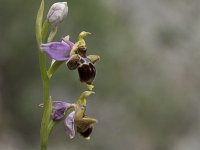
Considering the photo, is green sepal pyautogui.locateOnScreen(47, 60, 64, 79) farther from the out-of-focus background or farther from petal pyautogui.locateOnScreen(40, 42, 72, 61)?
the out-of-focus background

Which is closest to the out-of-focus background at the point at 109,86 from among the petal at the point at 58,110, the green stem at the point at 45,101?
the petal at the point at 58,110

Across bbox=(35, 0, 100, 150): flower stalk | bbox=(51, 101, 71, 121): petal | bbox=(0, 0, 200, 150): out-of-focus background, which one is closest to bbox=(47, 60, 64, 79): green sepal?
bbox=(35, 0, 100, 150): flower stalk

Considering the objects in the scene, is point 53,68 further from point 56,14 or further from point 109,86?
point 109,86

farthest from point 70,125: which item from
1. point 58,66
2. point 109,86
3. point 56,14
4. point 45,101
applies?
point 109,86

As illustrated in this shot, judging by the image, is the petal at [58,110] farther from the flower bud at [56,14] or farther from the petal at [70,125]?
the flower bud at [56,14]

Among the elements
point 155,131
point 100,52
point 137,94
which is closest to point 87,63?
point 100,52
